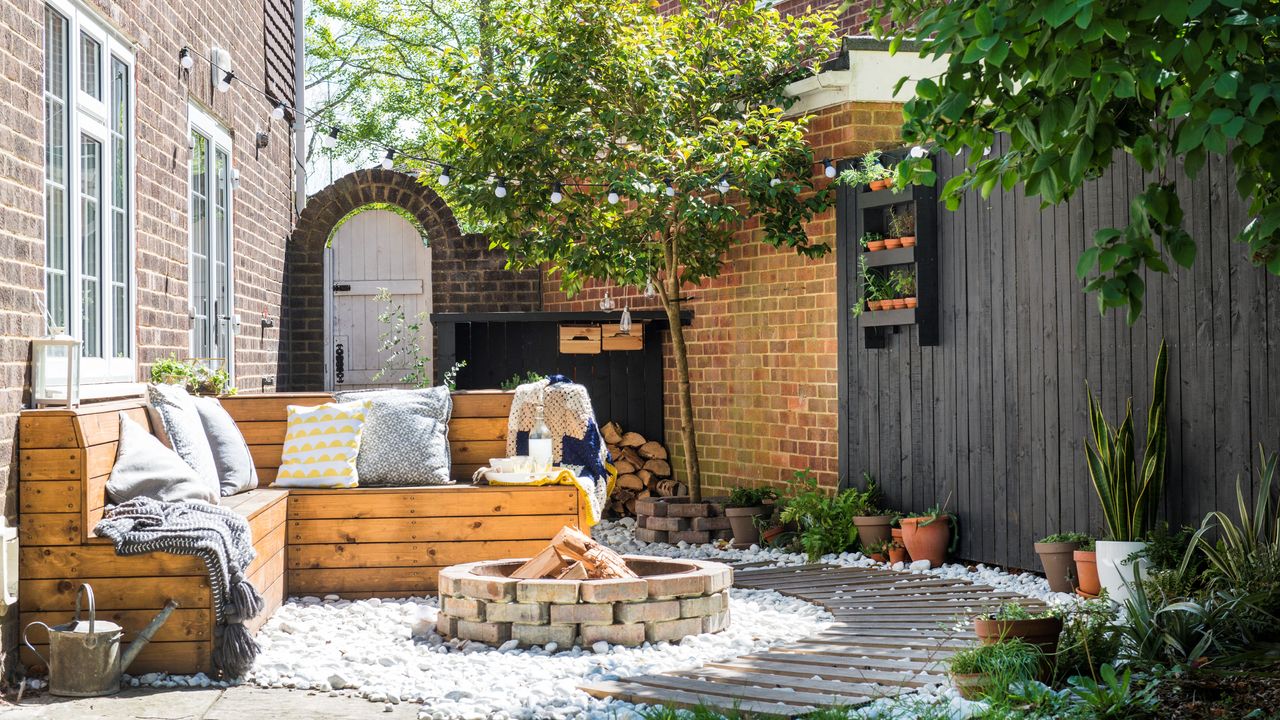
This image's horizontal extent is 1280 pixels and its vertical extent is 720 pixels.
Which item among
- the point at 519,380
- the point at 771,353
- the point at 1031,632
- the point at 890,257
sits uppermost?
the point at 890,257

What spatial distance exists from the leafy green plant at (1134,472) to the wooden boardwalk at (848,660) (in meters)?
0.57

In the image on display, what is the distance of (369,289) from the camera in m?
11.9

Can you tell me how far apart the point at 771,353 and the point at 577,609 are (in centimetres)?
427

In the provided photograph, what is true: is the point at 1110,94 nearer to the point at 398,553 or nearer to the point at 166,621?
the point at 166,621

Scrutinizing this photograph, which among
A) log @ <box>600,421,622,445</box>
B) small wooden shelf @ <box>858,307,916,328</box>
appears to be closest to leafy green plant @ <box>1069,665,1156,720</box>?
small wooden shelf @ <box>858,307,916,328</box>

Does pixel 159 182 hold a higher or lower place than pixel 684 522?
higher

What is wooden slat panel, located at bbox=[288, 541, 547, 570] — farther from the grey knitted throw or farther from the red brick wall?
the red brick wall

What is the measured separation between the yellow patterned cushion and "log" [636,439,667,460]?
3.64 meters

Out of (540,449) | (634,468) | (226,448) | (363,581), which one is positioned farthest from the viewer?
(634,468)

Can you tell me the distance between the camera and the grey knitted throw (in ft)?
15.5

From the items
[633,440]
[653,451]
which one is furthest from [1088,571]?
[633,440]

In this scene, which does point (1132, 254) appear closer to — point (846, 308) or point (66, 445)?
point (66, 445)

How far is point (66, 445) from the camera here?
471cm

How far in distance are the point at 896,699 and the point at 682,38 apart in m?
6.01
